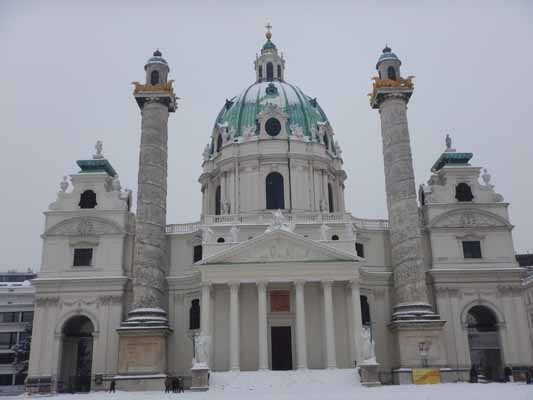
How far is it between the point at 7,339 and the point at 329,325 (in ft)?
116

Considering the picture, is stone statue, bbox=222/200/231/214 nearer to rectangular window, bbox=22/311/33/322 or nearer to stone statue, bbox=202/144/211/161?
stone statue, bbox=202/144/211/161

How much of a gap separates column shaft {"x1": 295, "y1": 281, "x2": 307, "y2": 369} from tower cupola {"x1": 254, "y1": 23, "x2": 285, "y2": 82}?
27361mm

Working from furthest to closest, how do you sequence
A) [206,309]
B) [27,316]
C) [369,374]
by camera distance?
[27,316]
[206,309]
[369,374]

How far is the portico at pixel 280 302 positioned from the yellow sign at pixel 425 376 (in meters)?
4.04

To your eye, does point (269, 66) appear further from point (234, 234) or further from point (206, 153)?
point (234, 234)

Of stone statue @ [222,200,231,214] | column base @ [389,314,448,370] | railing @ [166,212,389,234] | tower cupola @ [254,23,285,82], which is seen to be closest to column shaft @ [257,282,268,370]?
railing @ [166,212,389,234]

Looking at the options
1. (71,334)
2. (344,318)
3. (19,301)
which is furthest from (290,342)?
(19,301)

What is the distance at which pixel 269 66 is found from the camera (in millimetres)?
60562

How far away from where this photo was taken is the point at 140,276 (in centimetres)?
4009

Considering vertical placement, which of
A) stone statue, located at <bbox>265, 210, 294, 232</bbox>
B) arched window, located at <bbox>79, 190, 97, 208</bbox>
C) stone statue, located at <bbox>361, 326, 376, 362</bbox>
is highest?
arched window, located at <bbox>79, 190, 97, 208</bbox>

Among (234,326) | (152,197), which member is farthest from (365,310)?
(152,197)

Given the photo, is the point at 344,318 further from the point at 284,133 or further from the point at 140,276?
the point at 284,133

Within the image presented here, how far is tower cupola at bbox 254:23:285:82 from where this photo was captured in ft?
198

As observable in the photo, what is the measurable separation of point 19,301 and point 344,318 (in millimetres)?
34979
